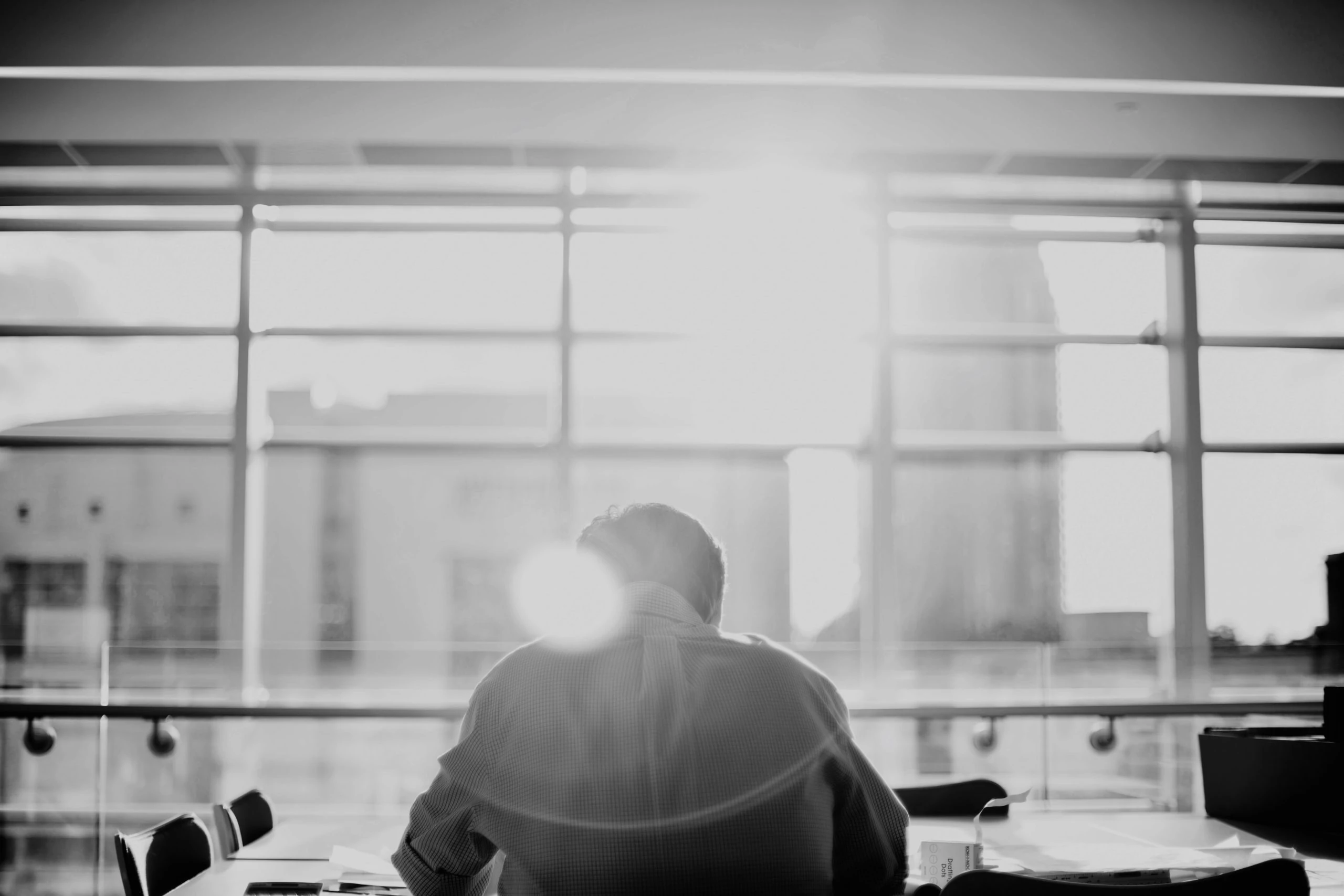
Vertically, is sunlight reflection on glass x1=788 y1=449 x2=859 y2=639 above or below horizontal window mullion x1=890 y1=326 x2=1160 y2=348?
below

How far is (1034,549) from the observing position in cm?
658

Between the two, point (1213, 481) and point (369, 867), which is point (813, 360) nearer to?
point (1213, 481)

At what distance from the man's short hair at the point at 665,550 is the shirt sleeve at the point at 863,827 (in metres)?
0.27

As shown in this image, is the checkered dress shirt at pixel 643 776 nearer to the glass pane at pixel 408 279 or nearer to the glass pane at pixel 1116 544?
the glass pane at pixel 408 279

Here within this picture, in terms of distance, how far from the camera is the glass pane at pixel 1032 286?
664cm

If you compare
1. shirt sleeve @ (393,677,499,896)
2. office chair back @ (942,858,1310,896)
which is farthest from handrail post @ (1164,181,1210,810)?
shirt sleeve @ (393,677,499,896)

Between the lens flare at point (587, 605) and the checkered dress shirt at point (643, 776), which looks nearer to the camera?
the checkered dress shirt at point (643, 776)

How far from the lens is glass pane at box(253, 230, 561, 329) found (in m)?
6.42

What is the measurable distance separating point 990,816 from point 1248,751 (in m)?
0.65

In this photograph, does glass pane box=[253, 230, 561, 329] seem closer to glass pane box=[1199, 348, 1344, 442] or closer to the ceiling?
the ceiling

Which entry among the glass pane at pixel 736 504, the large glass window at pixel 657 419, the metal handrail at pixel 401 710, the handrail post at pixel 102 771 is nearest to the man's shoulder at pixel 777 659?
the metal handrail at pixel 401 710

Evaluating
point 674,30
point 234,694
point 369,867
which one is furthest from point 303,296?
point 369,867

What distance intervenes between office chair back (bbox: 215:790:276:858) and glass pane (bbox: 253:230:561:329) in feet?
12.2

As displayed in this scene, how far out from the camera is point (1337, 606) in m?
6.11
